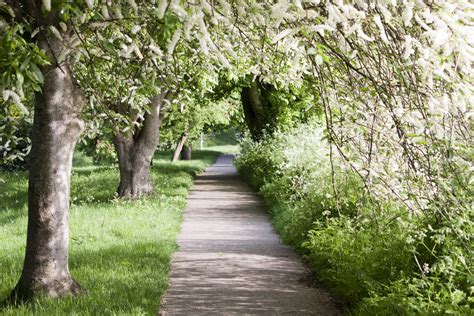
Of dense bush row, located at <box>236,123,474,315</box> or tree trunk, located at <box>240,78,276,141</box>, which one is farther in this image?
tree trunk, located at <box>240,78,276,141</box>

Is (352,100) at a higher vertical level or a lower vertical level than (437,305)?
higher

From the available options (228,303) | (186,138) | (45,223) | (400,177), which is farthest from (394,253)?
(186,138)

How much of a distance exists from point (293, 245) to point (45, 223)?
17.3 ft

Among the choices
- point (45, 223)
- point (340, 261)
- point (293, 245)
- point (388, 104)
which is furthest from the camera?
point (293, 245)

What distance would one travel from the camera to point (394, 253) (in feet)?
24.1

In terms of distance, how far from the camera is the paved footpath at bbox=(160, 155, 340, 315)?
742 cm

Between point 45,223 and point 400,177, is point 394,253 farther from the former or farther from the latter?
point 45,223

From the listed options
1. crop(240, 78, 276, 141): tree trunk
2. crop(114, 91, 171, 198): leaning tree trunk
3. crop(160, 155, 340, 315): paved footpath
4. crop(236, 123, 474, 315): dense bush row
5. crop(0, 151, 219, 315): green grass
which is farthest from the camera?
crop(240, 78, 276, 141): tree trunk

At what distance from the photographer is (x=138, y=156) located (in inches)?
725

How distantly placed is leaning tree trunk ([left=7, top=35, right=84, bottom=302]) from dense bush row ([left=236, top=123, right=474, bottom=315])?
2885 mm

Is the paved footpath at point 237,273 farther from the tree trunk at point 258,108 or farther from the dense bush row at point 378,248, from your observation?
the tree trunk at point 258,108

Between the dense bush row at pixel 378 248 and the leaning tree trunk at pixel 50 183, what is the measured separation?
289 centimetres

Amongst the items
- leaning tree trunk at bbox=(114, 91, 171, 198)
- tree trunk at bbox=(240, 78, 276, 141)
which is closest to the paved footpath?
leaning tree trunk at bbox=(114, 91, 171, 198)

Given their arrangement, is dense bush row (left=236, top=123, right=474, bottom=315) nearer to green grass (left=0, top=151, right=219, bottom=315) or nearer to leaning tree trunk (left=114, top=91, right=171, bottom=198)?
green grass (left=0, top=151, right=219, bottom=315)
